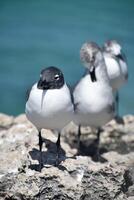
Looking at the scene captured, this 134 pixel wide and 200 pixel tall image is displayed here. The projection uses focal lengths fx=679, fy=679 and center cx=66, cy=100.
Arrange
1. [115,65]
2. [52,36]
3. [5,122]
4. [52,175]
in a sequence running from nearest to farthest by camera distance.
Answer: [52,175]
[5,122]
[115,65]
[52,36]

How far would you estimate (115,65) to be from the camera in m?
8.85

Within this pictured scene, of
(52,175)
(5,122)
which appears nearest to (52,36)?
(5,122)

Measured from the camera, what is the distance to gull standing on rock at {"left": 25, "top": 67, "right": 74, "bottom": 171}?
5867 mm

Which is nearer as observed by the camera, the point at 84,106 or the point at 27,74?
the point at 84,106

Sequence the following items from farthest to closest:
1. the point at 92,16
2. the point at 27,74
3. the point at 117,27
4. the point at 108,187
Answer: the point at 92,16 < the point at 117,27 < the point at 27,74 < the point at 108,187

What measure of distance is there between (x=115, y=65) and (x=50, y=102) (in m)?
3.13

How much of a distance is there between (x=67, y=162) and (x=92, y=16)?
1070cm

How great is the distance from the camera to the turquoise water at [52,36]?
12320 millimetres

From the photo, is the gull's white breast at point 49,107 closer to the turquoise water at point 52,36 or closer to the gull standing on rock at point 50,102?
the gull standing on rock at point 50,102

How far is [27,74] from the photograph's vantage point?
42.4 ft

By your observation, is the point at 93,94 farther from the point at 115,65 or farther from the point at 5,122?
the point at 115,65

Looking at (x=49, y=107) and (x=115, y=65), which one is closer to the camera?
(x=49, y=107)

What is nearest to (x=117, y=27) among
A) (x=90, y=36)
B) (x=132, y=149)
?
(x=90, y=36)

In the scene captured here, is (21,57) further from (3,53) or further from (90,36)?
(90,36)
